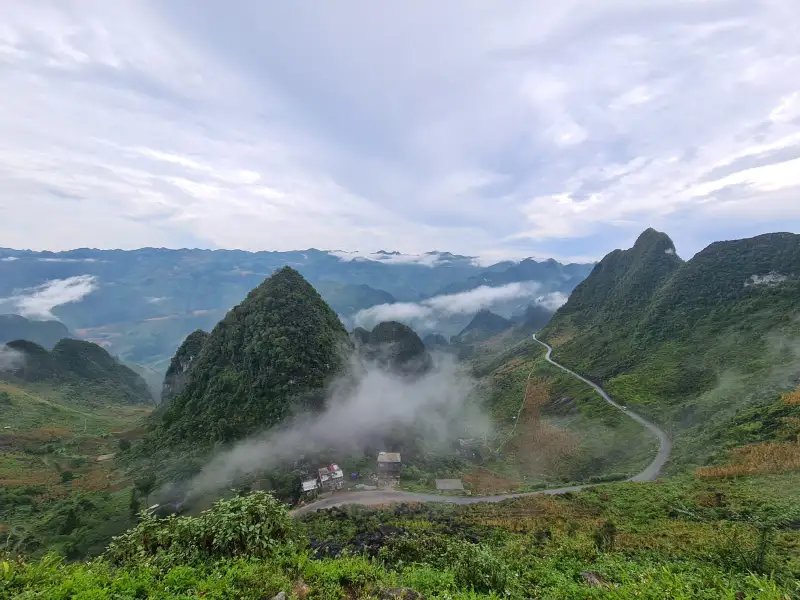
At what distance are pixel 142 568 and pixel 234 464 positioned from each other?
68885mm

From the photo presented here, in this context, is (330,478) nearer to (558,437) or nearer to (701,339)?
(558,437)

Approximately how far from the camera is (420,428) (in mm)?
105562

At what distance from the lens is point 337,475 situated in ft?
209

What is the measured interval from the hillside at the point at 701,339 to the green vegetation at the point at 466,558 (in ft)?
95.5

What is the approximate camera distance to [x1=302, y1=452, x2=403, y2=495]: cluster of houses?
205 feet

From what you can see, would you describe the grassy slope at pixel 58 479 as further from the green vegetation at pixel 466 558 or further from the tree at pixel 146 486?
the green vegetation at pixel 466 558

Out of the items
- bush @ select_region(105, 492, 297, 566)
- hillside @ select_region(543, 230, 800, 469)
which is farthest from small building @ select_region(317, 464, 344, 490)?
hillside @ select_region(543, 230, 800, 469)

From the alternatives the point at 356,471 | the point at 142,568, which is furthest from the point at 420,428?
the point at 142,568

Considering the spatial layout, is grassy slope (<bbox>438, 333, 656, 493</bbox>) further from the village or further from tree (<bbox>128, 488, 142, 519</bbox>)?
tree (<bbox>128, 488, 142, 519</bbox>)

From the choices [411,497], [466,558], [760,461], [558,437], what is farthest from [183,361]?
[760,461]

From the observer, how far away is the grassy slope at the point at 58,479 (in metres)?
59.9

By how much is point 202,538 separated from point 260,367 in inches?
3349

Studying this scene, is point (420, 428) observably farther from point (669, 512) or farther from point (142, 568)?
point (142, 568)

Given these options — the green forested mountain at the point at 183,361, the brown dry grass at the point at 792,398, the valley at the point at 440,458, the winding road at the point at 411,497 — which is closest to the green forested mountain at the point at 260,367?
the valley at the point at 440,458
